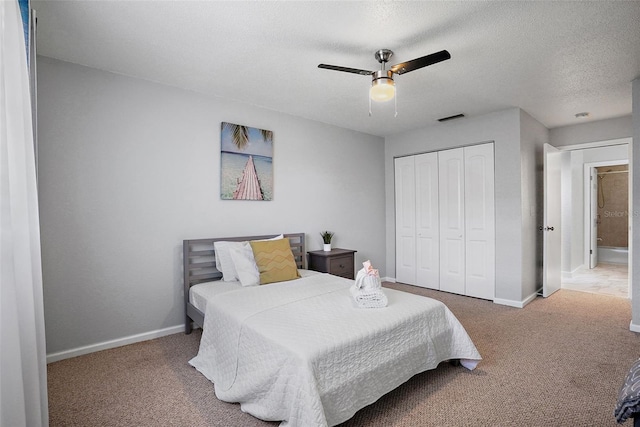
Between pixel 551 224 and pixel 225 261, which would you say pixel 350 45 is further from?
pixel 551 224

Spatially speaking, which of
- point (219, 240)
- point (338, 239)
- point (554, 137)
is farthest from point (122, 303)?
point (554, 137)

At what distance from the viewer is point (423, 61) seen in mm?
2207

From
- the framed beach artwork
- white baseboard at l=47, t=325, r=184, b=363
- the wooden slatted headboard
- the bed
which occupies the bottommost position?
white baseboard at l=47, t=325, r=184, b=363

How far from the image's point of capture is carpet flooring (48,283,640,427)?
6.27 ft

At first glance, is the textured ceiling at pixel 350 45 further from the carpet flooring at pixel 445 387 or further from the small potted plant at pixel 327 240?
the carpet flooring at pixel 445 387

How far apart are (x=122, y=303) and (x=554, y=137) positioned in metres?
6.27

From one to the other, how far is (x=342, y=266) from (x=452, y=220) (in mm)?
1843

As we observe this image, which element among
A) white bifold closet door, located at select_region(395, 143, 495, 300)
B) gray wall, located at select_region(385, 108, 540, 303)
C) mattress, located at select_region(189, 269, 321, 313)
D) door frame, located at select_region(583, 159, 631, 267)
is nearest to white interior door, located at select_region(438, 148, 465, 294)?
white bifold closet door, located at select_region(395, 143, 495, 300)

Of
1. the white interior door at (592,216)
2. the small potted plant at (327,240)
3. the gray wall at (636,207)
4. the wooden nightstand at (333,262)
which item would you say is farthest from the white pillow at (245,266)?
the white interior door at (592,216)

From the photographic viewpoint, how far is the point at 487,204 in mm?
4340

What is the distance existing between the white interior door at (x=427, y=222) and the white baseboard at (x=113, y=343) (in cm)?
360

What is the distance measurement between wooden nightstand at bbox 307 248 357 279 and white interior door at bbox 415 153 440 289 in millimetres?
1392

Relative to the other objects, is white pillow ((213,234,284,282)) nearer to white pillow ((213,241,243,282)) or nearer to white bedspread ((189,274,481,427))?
white pillow ((213,241,243,282))

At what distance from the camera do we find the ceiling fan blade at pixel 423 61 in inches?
82.9
